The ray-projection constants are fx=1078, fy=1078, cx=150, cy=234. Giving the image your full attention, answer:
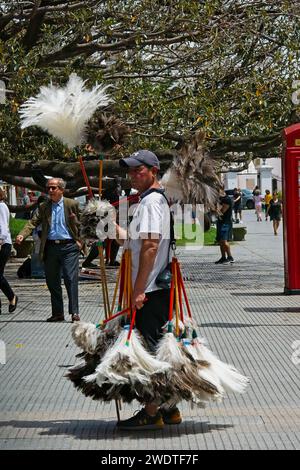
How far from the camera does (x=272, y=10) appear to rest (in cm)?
1825

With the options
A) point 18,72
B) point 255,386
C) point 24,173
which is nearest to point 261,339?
point 255,386

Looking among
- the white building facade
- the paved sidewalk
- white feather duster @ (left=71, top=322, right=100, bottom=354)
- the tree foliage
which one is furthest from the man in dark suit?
the white building facade

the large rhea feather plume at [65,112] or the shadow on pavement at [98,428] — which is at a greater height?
the large rhea feather plume at [65,112]

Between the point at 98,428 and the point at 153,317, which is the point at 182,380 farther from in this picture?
the point at 98,428

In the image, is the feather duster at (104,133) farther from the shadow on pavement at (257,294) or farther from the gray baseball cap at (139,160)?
the shadow on pavement at (257,294)

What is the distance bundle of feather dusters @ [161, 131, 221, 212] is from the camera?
284 inches

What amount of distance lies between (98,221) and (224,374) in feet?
4.37

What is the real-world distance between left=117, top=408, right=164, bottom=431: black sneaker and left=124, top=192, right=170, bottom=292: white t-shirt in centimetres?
82

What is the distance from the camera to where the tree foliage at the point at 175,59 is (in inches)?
678

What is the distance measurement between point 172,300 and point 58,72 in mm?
11362

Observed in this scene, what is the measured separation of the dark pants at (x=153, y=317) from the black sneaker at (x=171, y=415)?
1.53 ft

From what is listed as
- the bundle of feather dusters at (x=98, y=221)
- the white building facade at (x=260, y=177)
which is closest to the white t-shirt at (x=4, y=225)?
the bundle of feather dusters at (x=98, y=221)

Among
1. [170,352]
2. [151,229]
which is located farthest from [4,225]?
[170,352]
